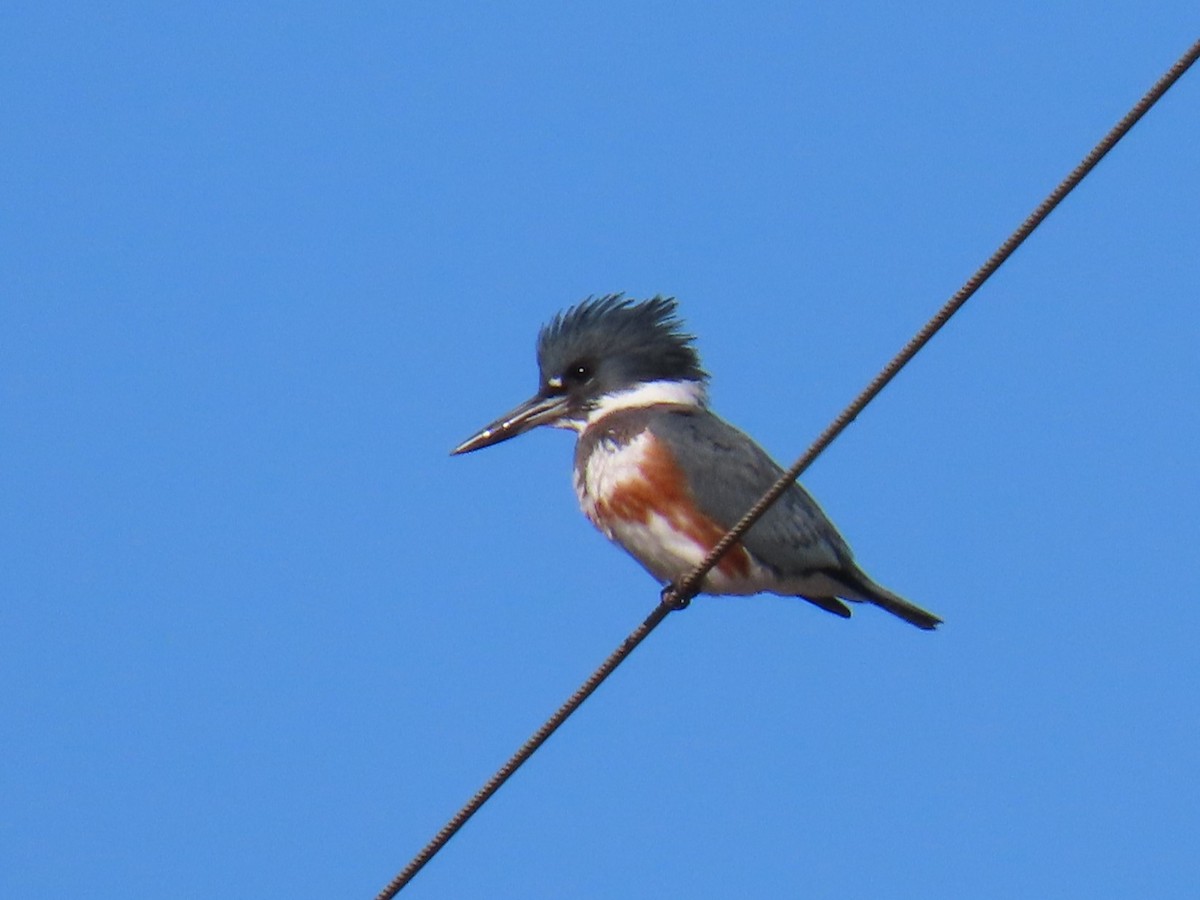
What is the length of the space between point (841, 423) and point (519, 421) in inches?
98.9

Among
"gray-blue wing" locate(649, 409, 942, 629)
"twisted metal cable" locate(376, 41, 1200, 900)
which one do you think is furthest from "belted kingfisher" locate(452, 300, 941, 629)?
"twisted metal cable" locate(376, 41, 1200, 900)

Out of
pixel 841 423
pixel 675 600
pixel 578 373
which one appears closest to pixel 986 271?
pixel 841 423

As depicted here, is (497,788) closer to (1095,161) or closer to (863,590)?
(1095,161)

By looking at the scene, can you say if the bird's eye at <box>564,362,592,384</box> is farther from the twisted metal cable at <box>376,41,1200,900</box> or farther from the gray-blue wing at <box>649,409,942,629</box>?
the twisted metal cable at <box>376,41,1200,900</box>

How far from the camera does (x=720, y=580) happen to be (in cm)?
509

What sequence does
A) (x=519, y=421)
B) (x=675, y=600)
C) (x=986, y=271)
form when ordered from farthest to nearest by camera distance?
(x=519, y=421)
(x=675, y=600)
(x=986, y=271)

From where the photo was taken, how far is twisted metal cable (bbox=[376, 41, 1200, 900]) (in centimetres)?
293

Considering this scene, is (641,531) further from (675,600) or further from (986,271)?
(986,271)

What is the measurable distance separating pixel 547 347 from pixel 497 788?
256 centimetres

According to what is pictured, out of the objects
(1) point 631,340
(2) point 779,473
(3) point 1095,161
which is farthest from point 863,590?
(3) point 1095,161

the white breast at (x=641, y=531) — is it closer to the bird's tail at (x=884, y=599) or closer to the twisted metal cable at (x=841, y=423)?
the bird's tail at (x=884, y=599)

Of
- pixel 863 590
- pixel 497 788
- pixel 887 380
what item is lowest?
pixel 497 788

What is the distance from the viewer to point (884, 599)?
5254mm

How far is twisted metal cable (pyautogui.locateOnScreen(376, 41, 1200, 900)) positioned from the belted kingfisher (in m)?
1.05
